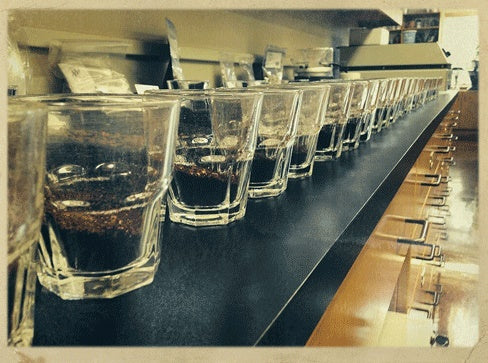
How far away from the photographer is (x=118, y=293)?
0.35 meters

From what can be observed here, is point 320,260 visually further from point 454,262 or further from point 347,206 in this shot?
point 454,262

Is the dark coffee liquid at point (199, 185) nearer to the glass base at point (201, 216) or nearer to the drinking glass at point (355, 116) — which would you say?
the glass base at point (201, 216)

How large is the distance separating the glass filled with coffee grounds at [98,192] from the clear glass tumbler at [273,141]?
219 millimetres

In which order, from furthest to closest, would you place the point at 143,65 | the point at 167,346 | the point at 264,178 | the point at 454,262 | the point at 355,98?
the point at 454,262 < the point at 143,65 < the point at 355,98 < the point at 264,178 < the point at 167,346

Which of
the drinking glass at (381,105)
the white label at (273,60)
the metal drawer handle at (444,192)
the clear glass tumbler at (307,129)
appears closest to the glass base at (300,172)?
the clear glass tumbler at (307,129)

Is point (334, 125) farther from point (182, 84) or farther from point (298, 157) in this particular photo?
point (182, 84)

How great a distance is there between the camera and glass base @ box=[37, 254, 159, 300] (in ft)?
1.14

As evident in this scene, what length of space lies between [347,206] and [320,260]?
0.17 meters

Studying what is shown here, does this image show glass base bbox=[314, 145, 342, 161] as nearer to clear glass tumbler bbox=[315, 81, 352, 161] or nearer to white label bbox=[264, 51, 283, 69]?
clear glass tumbler bbox=[315, 81, 352, 161]

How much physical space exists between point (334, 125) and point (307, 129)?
163 mm

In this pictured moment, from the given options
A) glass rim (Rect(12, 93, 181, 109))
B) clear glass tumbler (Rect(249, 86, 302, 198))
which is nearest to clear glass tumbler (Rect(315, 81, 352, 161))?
clear glass tumbler (Rect(249, 86, 302, 198))

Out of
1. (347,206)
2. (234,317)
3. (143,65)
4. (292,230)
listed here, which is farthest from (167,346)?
(143,65)

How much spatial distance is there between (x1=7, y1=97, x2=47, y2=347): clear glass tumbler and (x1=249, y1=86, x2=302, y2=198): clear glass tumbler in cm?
30

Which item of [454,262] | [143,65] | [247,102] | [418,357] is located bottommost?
[454,262]
